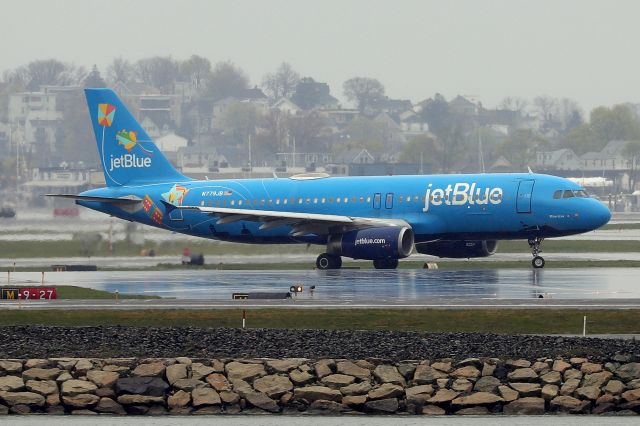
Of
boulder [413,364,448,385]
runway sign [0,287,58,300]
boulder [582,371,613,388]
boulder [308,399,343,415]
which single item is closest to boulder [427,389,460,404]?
boulder [413,364,448,385]

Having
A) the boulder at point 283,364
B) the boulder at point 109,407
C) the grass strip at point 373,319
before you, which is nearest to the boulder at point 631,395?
the boulder at point 283,364

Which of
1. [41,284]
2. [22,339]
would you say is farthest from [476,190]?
[22,339]

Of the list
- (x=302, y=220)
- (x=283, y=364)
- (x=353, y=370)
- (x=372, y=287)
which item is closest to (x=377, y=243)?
(x=302, y=220)

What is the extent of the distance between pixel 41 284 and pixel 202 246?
1769cm

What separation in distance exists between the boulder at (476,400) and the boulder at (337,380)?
2.15 meters

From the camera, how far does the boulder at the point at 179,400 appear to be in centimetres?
2836

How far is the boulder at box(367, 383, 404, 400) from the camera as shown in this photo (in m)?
28.2

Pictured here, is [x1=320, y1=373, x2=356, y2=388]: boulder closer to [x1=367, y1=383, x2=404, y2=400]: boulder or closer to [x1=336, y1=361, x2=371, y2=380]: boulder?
[x1=336, y1=361, x2=371, y2=380]: boulder

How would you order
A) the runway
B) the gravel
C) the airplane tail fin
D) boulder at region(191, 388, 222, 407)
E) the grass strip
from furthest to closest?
the airplane tail fin → the runway → the grass strip → the gravel → boulder at region(191, 388, 222, 407)

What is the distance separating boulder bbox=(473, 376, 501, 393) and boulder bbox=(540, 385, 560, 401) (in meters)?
0.92

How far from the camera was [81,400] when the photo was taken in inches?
1117

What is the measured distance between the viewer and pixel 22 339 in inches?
1300

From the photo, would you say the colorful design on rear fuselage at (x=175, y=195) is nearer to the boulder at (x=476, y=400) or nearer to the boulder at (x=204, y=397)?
the boulder at (x=204, y=397)

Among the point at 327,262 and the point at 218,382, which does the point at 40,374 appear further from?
the point at 327,262
